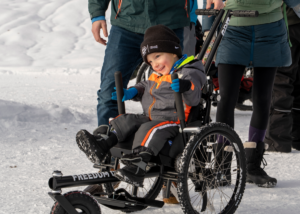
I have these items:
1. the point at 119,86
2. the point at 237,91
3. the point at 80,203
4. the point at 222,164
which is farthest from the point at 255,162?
the point at 80,203

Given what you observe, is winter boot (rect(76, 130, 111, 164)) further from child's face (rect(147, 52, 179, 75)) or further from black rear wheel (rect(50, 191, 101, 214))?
child's face (rect(147, 52, 179, 75))

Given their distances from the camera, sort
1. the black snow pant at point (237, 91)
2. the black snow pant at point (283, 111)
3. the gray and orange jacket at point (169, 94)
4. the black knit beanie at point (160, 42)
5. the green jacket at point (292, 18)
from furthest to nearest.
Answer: the black snow pant at point (283, 111), the green jacket at point (292, 18), the black snow pant at point (237, 91), the black knit beanie at point (160, 42), the gray and orange jacket at point (169, 94)

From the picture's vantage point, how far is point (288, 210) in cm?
250

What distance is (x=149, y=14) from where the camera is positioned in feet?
9.25

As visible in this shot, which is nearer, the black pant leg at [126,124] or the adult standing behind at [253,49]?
the black pant leg at [126,124]

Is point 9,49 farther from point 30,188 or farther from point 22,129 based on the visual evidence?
point 30,188

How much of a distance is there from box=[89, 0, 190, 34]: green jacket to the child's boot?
3.44 ft

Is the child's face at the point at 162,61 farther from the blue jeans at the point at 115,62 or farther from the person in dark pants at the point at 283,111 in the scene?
the person in dark pants at the point at 283,111

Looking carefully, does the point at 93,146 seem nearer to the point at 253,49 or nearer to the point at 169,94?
the point at 169,94

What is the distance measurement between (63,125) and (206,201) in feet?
9.35

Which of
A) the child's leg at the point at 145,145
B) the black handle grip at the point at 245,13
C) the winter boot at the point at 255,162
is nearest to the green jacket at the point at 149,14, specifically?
the black handle grip at the point at 245,13

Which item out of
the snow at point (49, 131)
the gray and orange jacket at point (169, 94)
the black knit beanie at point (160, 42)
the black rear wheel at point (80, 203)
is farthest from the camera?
the snow at point (49, 131)

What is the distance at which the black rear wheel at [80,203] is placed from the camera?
1755 mm

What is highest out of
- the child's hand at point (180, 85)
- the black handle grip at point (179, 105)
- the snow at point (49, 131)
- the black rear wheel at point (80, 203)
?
the child's hand at point (180, 85)
